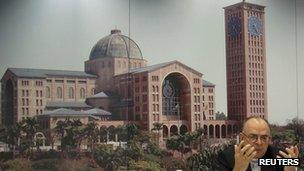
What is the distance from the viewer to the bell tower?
198 inches


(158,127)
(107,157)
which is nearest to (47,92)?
(107,157)

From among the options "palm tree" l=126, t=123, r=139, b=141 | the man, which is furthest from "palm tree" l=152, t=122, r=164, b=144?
the man

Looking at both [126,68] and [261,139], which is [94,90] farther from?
[261,139]

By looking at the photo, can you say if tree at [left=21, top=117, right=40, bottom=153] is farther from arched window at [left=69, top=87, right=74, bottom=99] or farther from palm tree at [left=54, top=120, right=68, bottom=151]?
arched window at [left=69, top=87, right=74, bottom=99]

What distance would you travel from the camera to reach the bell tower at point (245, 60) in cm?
503

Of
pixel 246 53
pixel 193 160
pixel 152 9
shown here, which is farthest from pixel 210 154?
pixel 152 9

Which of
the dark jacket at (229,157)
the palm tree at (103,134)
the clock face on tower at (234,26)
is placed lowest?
the palm tree at (103,134)

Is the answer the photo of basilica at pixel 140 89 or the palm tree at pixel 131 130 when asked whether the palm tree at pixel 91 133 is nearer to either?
the photo of basilica at pixel 140 89

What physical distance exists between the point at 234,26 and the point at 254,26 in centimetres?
29

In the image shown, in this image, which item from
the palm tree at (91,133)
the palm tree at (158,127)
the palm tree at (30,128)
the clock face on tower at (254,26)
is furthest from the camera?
the clock face on tower at (254,26)

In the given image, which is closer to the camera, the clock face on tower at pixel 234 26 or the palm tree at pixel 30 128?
the palm tree at pixel 30 128

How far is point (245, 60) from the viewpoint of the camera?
16.7ft

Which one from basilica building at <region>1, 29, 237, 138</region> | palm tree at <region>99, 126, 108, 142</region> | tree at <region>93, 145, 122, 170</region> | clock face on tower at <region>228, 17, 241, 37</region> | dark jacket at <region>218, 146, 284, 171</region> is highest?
clock face on tower at <region>228, 17, 241, 37</region>

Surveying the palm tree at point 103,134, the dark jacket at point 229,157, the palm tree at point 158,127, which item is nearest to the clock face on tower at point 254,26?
the palm tree at point 158,127
